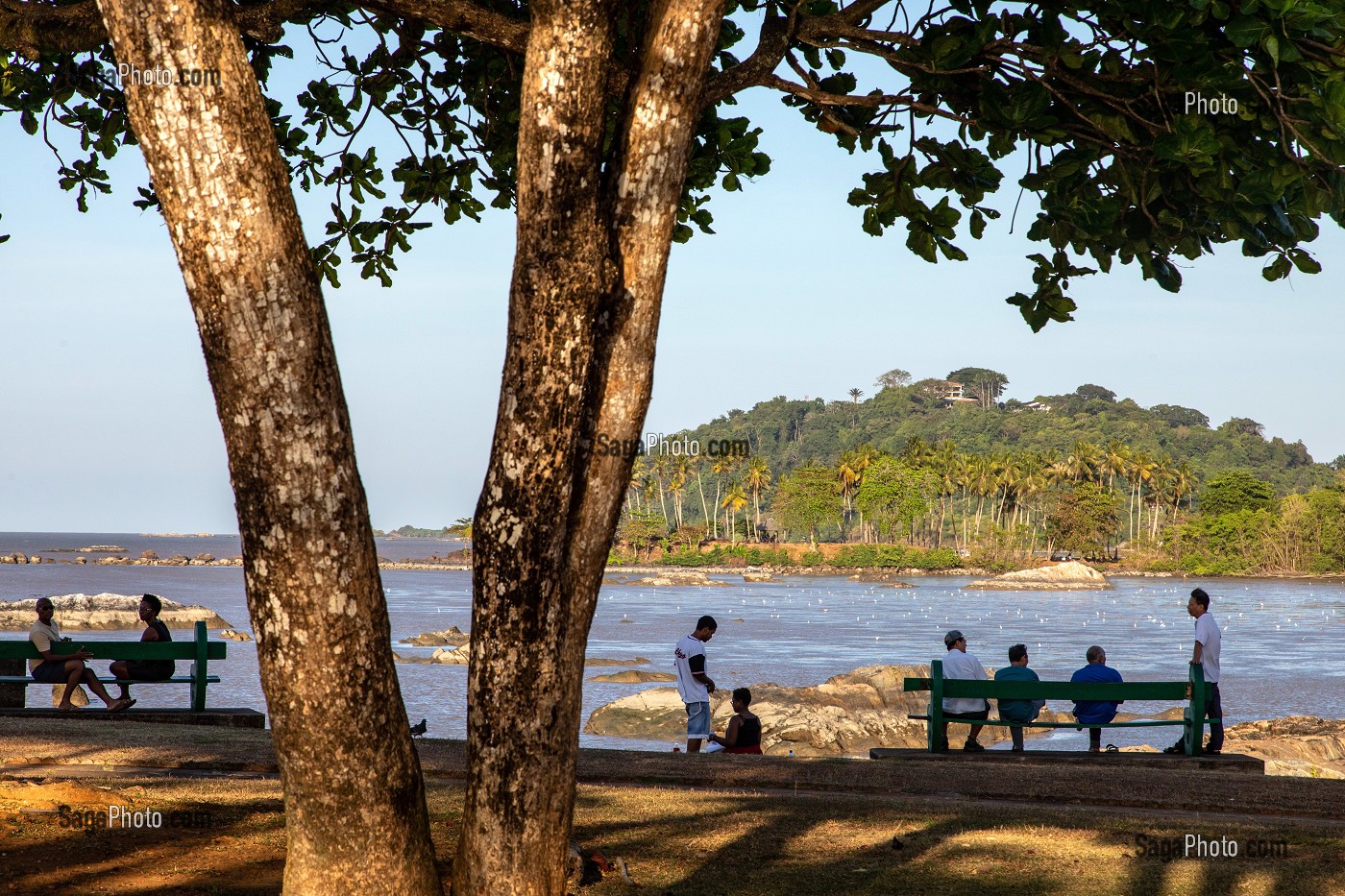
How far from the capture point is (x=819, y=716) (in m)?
20.8

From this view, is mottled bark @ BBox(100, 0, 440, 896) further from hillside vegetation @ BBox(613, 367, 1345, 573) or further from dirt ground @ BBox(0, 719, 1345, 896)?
hillside vegetation @ BBox(613, 367, 1345, 573)

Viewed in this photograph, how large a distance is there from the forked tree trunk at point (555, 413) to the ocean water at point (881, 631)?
1727 centimetres

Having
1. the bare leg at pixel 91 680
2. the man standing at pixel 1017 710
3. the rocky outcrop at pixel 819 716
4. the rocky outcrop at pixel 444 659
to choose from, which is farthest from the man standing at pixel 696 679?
the rocky outcrop at pixel 444 659

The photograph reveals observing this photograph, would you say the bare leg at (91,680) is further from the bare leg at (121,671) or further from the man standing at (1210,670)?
the man standing at (1210,670)

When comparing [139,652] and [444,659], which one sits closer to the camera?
[139,652]


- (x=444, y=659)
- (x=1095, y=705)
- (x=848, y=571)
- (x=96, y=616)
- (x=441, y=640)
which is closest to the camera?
(x=1095, y=705)

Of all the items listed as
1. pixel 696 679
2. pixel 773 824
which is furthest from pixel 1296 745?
pixel 773 824

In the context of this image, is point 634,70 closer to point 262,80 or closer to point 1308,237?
point 1308,237

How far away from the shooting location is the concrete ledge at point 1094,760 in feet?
32.1

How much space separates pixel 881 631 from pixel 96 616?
35.1 m

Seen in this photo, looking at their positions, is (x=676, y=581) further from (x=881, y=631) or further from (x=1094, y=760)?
(x=1094, y=760)

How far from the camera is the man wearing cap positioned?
35.3 feet

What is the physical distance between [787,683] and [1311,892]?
29824mm

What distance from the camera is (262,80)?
28.4ft
